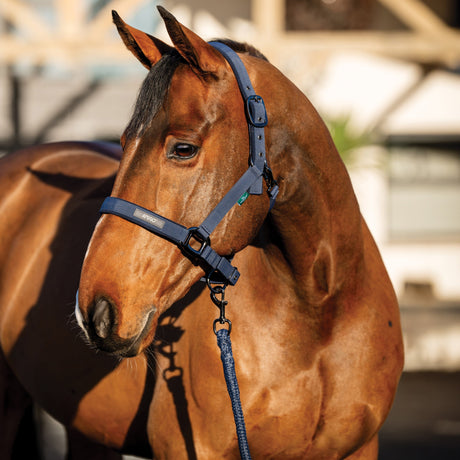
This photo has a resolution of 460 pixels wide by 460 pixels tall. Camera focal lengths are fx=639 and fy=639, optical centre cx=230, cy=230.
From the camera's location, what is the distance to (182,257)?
1571mm

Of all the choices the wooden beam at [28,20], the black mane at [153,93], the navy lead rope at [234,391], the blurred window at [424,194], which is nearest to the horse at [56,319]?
the navy lead rope at [234,391]

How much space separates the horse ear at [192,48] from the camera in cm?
146

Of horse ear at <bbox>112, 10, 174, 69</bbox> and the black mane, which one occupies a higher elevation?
horse ear at <bbox>112, 10, 174, 69</bbox>

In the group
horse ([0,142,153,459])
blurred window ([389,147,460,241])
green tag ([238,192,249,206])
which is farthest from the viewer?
blurred window ([389,147,460,241])

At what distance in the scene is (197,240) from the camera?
1562mm

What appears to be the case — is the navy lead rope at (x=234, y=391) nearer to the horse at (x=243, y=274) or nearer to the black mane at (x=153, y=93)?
the horse at (x=243, y=274)

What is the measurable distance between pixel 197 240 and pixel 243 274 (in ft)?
1.43

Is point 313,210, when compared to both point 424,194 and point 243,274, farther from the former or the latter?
point 424,194

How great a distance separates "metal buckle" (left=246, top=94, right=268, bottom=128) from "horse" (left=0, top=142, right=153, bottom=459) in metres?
0.88

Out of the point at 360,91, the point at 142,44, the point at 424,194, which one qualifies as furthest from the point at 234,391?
the point at 424,194

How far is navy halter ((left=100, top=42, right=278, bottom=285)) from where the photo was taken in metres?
1.50

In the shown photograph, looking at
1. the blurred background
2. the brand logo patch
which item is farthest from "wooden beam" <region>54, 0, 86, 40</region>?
the brand logo patch

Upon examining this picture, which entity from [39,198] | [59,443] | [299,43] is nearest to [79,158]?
[39,198]

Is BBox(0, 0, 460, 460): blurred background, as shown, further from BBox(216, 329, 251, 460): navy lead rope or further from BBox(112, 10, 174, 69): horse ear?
BBox(112, 10, 174, 69): horse ear
